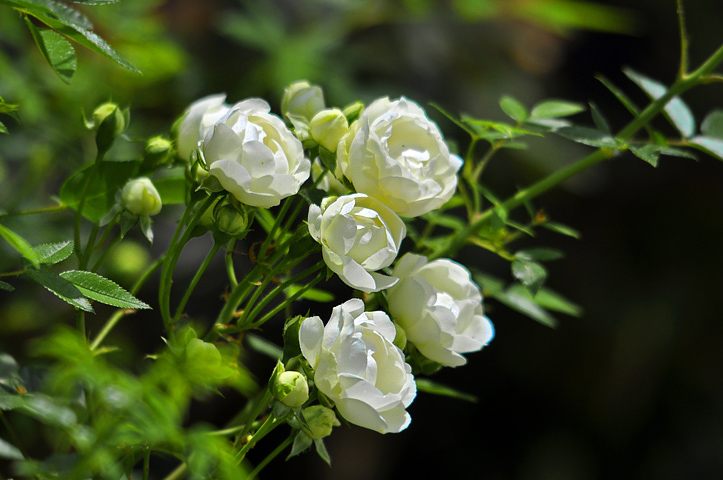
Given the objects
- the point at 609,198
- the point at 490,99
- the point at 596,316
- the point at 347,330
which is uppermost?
the point at 347,330

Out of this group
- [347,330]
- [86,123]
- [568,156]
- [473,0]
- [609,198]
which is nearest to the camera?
[347,330]

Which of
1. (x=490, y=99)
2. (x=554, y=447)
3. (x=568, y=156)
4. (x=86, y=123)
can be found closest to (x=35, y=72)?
(x=86, y=123)

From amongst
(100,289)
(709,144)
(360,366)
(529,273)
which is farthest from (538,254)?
(100,289)

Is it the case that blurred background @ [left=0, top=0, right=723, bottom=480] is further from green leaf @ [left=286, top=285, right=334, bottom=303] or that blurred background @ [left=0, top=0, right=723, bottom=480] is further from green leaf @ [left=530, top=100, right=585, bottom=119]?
green leaf @ [left=286, top=285, right=334, bottom=303]

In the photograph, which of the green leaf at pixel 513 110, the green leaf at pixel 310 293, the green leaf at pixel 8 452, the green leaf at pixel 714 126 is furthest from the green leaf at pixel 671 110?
the green leaf at pixel 8 452

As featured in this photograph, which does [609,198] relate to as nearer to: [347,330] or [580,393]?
[580,393]

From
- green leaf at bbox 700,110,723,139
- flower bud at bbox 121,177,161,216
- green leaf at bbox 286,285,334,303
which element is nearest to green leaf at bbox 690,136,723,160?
green leaf at bbox 700,110,723,139

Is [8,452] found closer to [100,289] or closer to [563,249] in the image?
[100,289]
